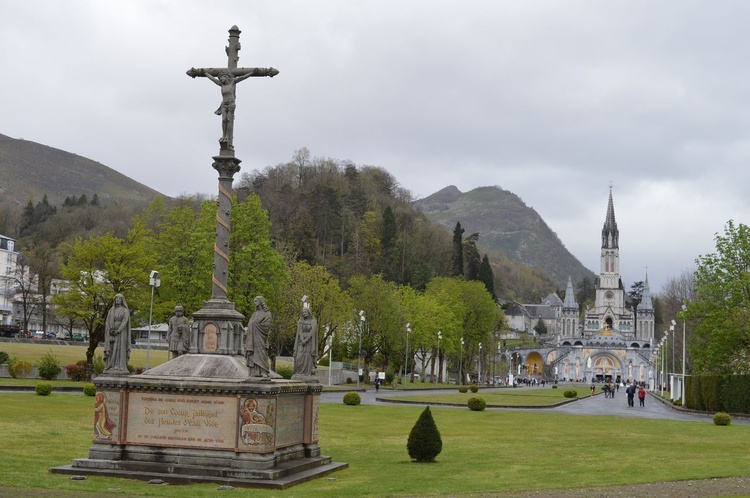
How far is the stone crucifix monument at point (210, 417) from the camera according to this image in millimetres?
18688

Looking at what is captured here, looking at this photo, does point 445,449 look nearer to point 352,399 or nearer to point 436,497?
point 436,497

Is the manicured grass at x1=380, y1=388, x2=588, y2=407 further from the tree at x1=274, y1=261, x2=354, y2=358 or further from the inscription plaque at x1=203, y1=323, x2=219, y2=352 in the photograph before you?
the inscription plaque at x1=203, y1=323, x2=219, y2=352

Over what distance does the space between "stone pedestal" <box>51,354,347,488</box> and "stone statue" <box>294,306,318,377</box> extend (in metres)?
1.70

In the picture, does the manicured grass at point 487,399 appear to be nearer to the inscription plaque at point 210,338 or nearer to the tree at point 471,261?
the inscription plaque at point 210,338

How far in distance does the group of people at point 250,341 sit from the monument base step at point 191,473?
82.6 inches

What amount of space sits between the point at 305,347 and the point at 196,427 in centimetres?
396

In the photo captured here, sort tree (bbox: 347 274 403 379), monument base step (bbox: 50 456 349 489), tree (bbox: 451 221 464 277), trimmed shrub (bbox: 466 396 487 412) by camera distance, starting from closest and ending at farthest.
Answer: monument base step (bbox: 50 456 349 489) < trimmed shrub (bbox: 466 396 487 412) < tree (bbox: 347 274 403 379) < tree (bbox: 451 221 464 277)

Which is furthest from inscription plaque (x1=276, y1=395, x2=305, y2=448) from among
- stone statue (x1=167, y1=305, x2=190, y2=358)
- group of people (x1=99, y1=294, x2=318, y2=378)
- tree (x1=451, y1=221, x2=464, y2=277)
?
tree (x1=451, y1=221, x2=464, y2=277)

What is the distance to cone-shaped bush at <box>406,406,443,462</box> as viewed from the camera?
2238cm

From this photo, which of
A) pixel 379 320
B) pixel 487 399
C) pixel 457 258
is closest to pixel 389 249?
pixel 457 258

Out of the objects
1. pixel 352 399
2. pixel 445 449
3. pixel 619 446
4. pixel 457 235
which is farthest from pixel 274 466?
pixel 457 235

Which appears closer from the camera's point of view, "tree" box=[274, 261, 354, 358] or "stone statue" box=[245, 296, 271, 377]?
"stone statue" box=[245, 296, 271, 377]

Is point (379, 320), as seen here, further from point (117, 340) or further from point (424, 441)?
point (117, 340)

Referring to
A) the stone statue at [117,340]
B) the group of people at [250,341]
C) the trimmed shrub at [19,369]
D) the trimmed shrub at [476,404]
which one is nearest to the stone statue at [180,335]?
the group of people at [250,341]
